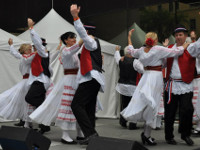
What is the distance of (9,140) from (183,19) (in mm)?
6468

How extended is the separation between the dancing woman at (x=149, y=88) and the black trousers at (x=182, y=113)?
9.8 inches

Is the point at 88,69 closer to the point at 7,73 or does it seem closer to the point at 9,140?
the point at 9,140

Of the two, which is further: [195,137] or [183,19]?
[183,19]

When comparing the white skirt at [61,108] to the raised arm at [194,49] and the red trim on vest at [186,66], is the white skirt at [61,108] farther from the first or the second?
the raised arm at [194,49]

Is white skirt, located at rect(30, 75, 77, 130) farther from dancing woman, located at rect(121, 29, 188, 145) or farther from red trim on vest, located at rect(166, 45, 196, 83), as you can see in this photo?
red trim on vest, located at rect(166, 45, 196, 83)

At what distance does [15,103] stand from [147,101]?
2875mm

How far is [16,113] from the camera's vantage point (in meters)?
7.18

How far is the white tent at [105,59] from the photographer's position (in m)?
9.53

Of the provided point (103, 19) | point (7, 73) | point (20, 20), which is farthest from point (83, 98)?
point (20, 20)

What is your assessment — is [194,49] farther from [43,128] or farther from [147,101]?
[43,128]

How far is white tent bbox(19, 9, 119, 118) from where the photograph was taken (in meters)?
9.53

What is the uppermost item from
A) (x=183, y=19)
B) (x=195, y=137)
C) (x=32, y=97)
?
(x=183, y=19)

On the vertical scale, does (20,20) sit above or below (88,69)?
above

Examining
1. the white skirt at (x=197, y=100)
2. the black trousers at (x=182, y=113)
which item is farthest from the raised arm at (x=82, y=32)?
the white skirt at (x=197, y=100)
